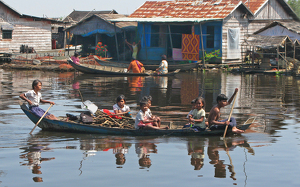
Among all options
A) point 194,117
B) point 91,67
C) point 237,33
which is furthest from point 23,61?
point 194,117

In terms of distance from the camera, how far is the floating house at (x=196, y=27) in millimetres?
24844

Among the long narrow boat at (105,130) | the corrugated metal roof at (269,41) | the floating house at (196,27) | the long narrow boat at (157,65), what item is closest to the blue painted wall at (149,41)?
the floating house at (196,27)

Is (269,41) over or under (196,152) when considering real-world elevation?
over

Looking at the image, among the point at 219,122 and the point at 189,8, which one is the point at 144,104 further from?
the point at 189,8

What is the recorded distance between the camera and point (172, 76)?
2288 centimetres

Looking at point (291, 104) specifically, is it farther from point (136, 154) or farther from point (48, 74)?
point (48, 74)

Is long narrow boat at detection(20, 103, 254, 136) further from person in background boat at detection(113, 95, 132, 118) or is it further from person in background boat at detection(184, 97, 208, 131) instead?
person in background boat at detection(113, 95, 132, 118)

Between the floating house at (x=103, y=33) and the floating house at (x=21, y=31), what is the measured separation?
208cm

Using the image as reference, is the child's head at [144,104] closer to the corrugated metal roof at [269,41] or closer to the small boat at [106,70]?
the small boat at [106,70]

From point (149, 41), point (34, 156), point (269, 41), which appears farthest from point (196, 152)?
point (149, 41)

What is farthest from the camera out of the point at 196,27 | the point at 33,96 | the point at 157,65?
the point at 196,27

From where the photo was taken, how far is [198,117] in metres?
9.26

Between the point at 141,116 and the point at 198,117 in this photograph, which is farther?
the point at 141,116

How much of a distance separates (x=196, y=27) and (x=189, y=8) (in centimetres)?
201
